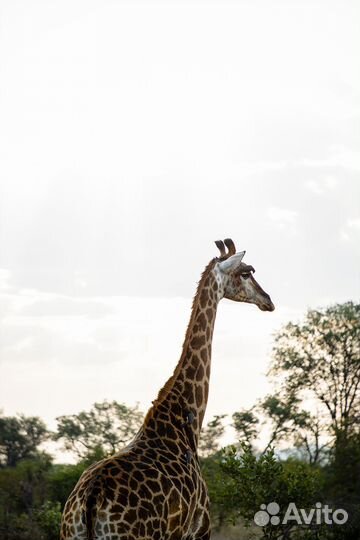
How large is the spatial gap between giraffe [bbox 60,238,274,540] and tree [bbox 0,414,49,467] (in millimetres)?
32427

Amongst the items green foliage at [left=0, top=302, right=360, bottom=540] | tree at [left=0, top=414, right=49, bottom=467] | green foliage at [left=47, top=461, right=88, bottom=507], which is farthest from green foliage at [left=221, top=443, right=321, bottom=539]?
tree at [left=0, top=414, right=49, bottom=467]

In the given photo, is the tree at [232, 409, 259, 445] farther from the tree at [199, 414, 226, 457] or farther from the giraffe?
the giraffe

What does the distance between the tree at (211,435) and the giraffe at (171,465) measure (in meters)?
25.0

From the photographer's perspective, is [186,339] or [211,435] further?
[211,435]

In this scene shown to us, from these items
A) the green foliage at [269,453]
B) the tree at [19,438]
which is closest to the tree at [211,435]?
the green foliage at [269,453]

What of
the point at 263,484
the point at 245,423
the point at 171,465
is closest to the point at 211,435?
the point at 245,423

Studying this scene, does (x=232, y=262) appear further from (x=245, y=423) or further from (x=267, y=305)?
(x=245, y=423)

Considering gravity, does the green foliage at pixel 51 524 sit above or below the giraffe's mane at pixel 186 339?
above

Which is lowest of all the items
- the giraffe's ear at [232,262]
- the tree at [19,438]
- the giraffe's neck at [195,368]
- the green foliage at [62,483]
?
the giraffe's neck at [195,368]

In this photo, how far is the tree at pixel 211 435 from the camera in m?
36.5

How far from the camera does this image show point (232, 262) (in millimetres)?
11609

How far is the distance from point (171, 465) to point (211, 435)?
27745 millimetres

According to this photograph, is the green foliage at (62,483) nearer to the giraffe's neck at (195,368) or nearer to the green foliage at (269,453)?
the green foliage at (269,453)

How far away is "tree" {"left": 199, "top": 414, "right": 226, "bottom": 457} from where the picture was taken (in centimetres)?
3653
